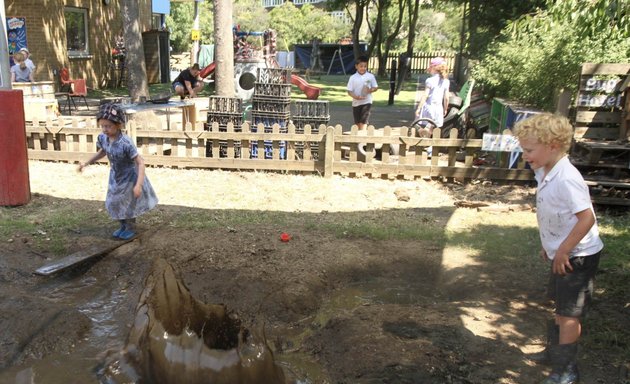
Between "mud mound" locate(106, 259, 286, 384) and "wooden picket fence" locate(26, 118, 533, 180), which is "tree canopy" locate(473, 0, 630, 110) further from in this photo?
"mud mound" locate(106, 259, 286, 384)

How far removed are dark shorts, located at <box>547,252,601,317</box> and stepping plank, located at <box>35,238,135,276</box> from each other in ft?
13.1

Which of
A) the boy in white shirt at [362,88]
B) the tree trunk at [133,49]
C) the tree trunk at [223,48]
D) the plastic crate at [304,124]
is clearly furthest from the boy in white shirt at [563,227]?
the tree trunk at [133,49]

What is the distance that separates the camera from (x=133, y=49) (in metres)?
15.0

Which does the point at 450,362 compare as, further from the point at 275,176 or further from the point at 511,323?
the point at 275,176

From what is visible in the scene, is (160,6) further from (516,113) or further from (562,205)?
(562,205)

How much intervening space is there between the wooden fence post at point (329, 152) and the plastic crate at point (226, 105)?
176 centimetres

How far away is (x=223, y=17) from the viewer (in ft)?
37.4

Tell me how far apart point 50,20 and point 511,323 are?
61.9ft

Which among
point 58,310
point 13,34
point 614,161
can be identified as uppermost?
point 13,34

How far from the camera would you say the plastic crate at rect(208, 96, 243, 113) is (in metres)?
9.48

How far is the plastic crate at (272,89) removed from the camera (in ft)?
30.9

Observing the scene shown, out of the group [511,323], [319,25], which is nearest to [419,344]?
[511,323]

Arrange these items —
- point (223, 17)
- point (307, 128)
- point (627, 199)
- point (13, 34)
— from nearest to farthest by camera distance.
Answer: point (627, 199), point (307, 128), point (223, 17), point (13, 34)

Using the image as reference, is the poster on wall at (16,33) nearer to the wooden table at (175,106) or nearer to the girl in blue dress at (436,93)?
the wooden table at (175,106)
